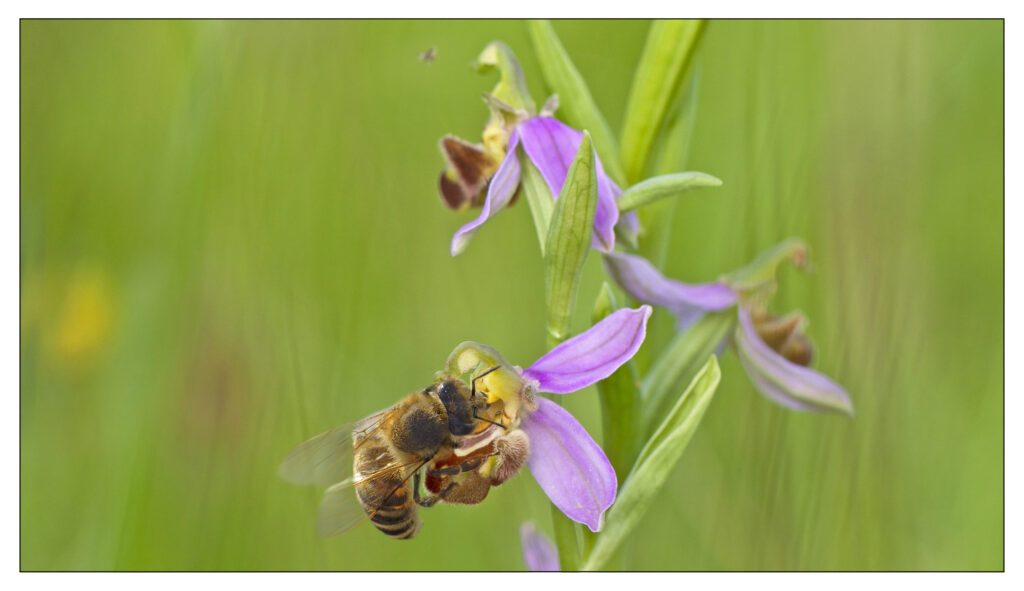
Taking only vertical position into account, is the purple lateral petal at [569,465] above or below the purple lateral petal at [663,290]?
below

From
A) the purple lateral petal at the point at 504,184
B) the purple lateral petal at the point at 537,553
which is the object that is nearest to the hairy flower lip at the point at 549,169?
the purple lateral petal at the point at 504,184

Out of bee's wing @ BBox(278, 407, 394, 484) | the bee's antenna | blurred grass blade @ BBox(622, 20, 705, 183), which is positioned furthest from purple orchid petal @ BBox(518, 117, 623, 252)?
bee's wing @ BBox(278, 407, 394, 484)

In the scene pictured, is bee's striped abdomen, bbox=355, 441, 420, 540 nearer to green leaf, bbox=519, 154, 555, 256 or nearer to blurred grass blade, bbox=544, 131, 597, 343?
blurred grass blade, bbox=544, 131, 597, 343

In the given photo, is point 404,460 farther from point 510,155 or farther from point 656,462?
point 510,155

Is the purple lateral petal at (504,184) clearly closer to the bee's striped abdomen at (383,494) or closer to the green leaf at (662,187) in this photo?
the green leaf at (662,187)

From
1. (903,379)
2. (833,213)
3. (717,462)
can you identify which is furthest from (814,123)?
(717,462)
